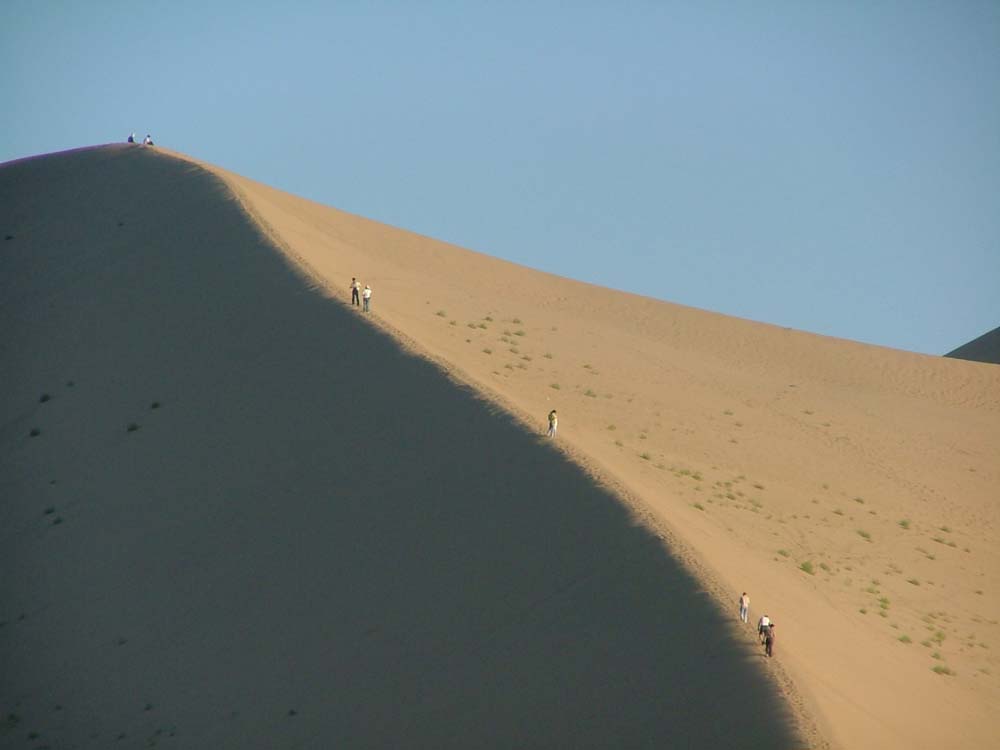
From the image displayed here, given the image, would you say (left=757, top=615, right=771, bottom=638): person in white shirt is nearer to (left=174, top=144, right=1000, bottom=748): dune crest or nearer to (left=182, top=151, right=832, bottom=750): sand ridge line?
(left=182, top=151, right=832, bottom=750): sand ridge line

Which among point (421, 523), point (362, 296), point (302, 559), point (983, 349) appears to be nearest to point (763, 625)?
point (421, 523)

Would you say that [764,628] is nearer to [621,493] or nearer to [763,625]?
[763,625]

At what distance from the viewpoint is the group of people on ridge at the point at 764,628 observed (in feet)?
78.7

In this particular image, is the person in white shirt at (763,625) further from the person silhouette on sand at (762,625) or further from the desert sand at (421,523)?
the desert sand at (421,523)

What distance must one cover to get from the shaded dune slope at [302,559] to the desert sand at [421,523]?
0.07 m

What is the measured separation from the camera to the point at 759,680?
923 inches

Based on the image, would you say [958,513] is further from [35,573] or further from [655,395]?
[35,573]

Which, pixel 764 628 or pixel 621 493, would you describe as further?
pixel 621 493

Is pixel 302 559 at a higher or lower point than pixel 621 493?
lower

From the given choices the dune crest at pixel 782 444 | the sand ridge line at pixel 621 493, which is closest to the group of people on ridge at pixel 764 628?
the sand ridge line at pixel 621 493

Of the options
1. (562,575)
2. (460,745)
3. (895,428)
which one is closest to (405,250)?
(895,428)

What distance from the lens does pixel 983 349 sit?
288ft

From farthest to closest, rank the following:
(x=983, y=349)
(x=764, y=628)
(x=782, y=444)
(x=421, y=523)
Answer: (x=983, y=349), (x=782, y=444), (x=421, y=523), (x=764, y=628)

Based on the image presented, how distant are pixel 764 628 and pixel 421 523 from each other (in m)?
8.42
